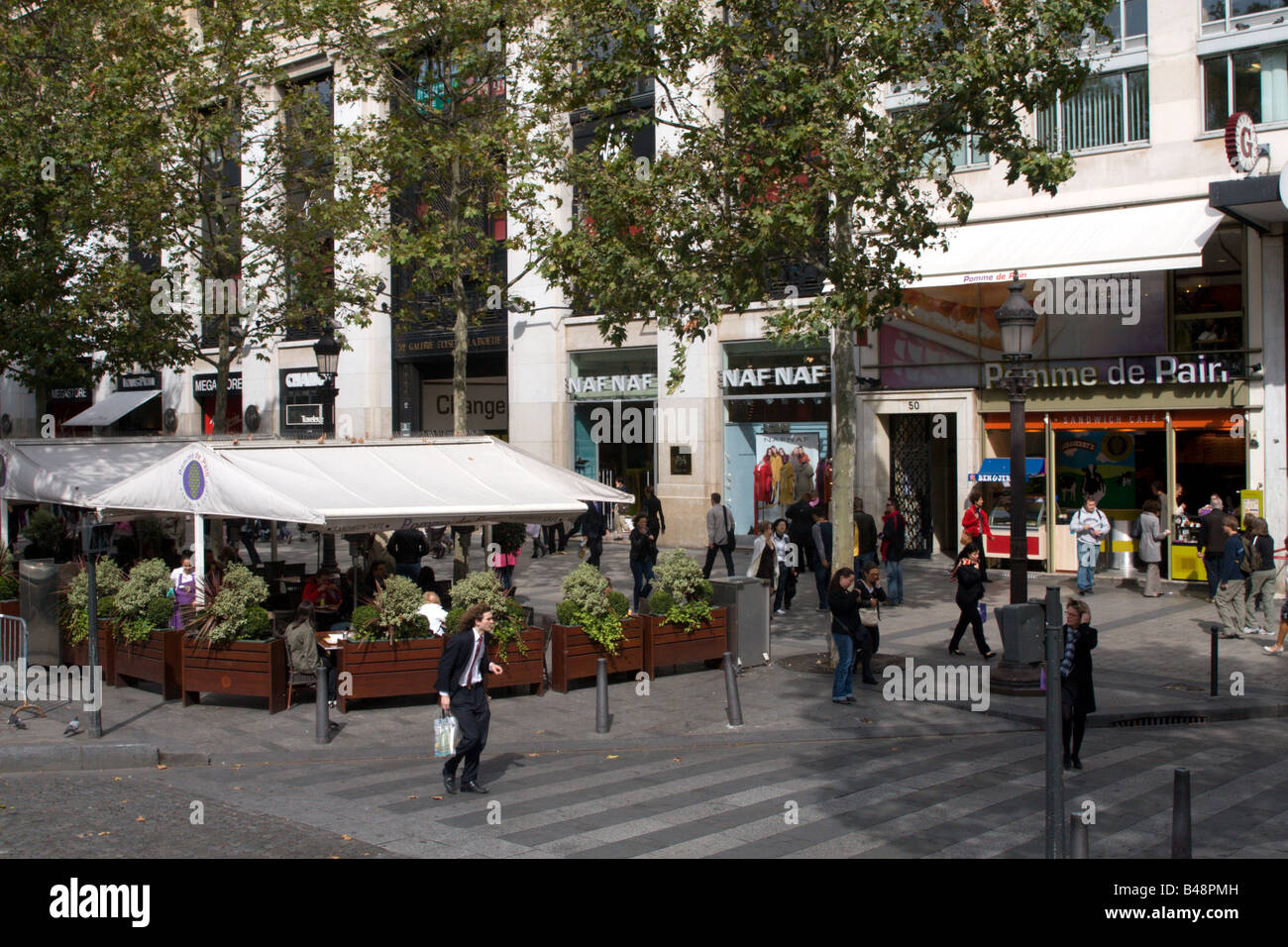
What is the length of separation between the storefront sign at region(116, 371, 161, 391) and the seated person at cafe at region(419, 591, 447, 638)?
109ft

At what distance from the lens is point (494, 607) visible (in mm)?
13641

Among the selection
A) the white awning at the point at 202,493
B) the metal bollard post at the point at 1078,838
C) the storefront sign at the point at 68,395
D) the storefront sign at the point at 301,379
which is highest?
the storefront sign at the point at 68,395

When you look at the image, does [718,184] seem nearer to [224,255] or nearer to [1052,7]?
[1052,7]

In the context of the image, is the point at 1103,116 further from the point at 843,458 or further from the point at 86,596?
the point at 86,596

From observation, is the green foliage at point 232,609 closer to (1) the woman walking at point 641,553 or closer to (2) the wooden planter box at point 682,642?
(2) the wooden planter box at point 682,642

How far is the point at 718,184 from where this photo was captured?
16172 millimetres

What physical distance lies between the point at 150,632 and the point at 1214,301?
18065 millimetres

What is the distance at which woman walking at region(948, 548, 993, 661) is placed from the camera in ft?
51.5

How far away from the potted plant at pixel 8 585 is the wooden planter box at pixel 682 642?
849cm

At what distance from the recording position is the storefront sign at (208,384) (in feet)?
134

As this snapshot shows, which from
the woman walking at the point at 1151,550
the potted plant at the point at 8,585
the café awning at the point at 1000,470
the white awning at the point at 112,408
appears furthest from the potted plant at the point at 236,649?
the white awning at the point at 112,408

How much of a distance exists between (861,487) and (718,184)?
11581 mm

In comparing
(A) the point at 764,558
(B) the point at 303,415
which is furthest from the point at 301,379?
(A) the point at 764,558

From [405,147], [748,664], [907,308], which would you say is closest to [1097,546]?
[907,308]
